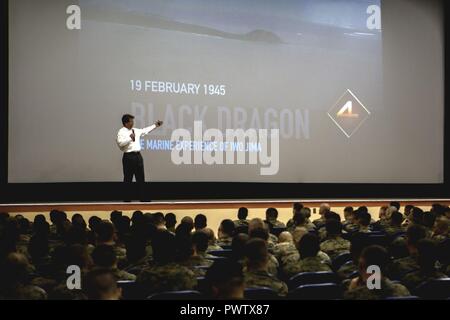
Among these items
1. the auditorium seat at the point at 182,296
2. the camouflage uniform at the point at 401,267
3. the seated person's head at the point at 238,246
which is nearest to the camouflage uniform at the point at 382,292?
the camouflage uniform at the point at 401,267

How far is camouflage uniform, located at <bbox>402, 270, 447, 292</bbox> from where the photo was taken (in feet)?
10.9

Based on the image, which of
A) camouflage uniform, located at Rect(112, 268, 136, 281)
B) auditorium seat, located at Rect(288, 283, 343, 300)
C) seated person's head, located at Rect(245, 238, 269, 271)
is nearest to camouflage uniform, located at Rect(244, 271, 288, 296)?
seated person's head, located at Rect(245, 238, 269, 271)

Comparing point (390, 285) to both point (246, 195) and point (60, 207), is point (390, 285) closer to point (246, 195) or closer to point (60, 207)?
point (60, 207)

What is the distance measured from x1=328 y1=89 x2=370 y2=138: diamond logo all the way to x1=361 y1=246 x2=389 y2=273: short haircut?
23.6ft

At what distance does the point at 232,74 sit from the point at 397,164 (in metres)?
3.55

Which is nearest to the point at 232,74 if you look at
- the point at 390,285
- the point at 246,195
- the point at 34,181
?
the point at 246,195

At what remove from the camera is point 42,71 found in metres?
8.48

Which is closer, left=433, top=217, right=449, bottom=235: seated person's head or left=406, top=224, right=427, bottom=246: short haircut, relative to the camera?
left=406, top=224, right=427, bottom=246: short haircut

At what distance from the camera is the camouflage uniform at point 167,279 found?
3.17 meters

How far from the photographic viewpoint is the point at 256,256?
10.6 ft

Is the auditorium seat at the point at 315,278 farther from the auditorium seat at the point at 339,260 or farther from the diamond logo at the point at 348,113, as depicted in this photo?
the diamond logo at the point at 348,113

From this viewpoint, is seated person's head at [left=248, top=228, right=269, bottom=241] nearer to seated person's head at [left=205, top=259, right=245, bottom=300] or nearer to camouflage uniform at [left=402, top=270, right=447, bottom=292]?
camouflage uniform at [left=402, top=270, right=447, bottom=292]
